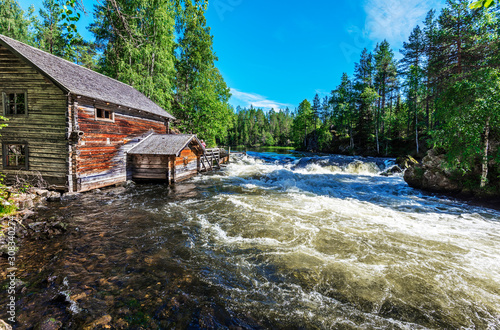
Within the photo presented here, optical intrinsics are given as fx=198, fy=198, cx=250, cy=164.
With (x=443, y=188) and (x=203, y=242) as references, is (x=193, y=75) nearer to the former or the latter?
(x=203, y=242)

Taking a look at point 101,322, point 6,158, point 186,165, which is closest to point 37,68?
point 6,158

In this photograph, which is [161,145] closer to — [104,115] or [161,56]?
[104,115]

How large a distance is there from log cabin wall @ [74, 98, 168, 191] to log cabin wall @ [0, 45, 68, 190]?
0.70m

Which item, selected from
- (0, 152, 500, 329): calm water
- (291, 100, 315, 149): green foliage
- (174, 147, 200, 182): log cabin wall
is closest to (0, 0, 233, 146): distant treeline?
(174, 147, 200, 182): log cabin wall

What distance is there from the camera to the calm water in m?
3.58

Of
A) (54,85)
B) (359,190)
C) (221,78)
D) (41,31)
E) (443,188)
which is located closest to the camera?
(54,85)

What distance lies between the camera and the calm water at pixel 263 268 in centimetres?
358

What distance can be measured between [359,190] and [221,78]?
79.1 ft

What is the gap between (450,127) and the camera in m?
10.3

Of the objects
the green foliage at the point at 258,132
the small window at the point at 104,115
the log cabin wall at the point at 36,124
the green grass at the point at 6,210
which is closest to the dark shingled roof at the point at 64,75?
the log cabin wall at the point at 36,124

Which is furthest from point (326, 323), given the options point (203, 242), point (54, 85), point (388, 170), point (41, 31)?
point (41, 31)

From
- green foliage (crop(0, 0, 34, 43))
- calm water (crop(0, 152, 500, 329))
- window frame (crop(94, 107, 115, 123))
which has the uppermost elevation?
green foliage (crop(0, 0, 34, 43))

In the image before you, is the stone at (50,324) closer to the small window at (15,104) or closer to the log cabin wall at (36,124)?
the log cabin wall at (36,124)

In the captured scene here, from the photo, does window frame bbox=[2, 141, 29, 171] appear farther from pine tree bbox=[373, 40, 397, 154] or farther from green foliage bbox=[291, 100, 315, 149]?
green foliage bbox=[291, 100, 315, 149]
